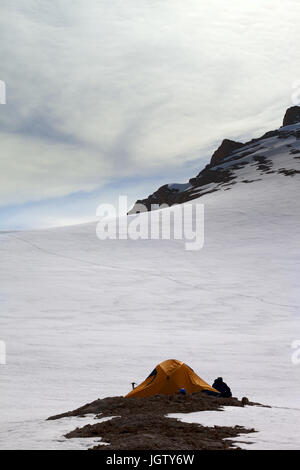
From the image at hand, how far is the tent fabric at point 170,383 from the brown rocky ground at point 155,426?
294 millimetres

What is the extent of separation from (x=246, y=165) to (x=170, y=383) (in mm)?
92922

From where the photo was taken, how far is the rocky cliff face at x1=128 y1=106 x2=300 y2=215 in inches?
3319

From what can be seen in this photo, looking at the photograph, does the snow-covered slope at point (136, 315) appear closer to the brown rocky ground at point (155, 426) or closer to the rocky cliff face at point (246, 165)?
the brown rocky ground at point (155, 426)

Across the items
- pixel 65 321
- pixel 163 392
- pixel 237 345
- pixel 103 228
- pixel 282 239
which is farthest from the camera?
pixel 103 228

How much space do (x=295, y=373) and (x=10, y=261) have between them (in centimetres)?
2229

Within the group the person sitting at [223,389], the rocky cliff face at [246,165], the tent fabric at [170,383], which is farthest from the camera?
the rocky cliff face at [246,165]

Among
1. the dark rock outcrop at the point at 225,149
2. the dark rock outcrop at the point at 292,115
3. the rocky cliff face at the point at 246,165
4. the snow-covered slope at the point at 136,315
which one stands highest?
the dark rock outcrop at the point at 292,115

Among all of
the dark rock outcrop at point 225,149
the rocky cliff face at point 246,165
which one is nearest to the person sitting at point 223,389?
the rocky cliff face at point 246,165

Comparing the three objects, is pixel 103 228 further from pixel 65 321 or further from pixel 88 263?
pixel 65 321

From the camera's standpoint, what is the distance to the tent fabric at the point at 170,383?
36.3 ft

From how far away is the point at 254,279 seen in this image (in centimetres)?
2872

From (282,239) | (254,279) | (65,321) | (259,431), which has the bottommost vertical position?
(259,431)

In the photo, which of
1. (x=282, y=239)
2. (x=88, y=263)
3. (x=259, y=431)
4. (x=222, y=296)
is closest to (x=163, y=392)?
(x=259, y=431)
